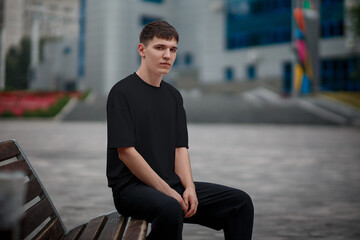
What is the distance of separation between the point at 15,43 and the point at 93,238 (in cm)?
8070

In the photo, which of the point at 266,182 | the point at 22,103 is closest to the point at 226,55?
the point at 22,103

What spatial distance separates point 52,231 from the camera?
96.8 inches

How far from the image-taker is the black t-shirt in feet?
7.47

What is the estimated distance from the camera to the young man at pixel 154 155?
2262mm

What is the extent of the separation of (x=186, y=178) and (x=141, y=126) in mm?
391

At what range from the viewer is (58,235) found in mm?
2555

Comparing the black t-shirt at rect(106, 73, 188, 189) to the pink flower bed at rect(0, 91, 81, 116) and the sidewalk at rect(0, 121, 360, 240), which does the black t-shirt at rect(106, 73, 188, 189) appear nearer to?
the sidewalk at rect(0, 121, 360, 240)

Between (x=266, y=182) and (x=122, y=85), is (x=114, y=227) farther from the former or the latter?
(x=266, y=182)

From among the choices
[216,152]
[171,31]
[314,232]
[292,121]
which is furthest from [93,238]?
[292,121]

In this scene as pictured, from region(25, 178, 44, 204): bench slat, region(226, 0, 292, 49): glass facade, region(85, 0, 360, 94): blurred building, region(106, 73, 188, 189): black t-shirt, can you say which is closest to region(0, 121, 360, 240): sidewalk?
region(106, 73, 188, 189): black t-shirt

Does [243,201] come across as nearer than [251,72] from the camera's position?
Yes

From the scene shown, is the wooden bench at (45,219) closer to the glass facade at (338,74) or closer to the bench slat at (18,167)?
the bench slat at (18,167)

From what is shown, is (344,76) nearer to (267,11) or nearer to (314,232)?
(267,11)

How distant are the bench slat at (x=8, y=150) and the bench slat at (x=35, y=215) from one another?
11.3 inches
